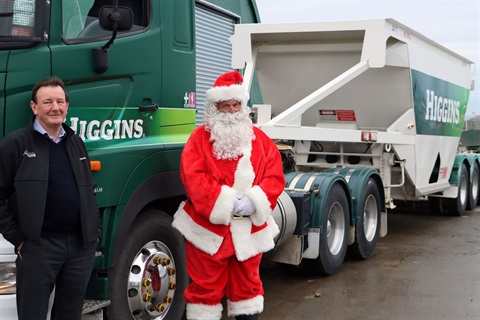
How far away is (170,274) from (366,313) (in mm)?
1939

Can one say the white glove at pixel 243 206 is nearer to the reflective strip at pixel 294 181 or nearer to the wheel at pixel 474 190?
the reflective strip at pixel 294 181

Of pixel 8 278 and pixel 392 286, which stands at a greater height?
pixel 8 278

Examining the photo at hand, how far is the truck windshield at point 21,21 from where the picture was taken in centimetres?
355

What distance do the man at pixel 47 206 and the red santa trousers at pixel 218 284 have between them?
940mm

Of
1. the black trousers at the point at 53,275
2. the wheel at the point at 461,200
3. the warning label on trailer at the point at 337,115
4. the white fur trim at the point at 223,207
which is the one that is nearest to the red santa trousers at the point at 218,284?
the white fur trim at the point at 223,207

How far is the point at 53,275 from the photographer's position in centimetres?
327

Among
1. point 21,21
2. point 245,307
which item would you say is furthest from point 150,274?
point 21,21

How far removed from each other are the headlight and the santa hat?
160cm

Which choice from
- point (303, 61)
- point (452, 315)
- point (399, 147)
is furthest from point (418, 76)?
point (452, 315)

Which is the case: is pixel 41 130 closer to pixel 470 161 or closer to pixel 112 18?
pixel 112 18

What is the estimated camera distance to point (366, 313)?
553 centimetres

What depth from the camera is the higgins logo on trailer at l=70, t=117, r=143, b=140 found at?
384cm

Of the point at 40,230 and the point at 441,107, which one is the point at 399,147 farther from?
the point at 40,230

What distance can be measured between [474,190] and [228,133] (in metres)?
9.76
